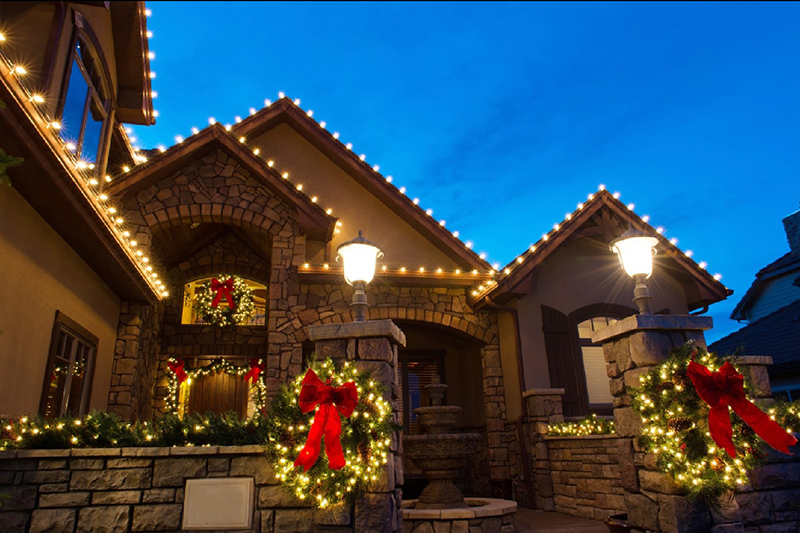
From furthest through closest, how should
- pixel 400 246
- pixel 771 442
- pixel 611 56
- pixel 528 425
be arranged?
pixel 611 56 < pixel 400 246 < pixel 528 425 < pixel 771 442

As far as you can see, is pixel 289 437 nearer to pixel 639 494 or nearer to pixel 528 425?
pixel 639 494

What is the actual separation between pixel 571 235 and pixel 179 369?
851 centimetres

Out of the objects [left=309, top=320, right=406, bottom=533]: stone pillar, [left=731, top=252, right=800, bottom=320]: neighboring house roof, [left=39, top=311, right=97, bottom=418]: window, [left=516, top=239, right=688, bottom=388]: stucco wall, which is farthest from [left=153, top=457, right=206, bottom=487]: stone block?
[left=731, top=252, right=800, bottom=320]: neighboring house roof

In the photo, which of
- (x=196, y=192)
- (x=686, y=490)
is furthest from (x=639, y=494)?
(x=196, y=192)

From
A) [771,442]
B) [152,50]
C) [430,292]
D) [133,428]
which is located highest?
[152,50]

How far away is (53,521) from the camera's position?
4480mm

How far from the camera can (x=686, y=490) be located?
476 centimetres

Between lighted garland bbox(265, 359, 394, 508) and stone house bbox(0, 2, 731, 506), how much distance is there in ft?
10.3

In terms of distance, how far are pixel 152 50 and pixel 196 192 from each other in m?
2.71

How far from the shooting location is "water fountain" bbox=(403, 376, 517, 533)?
6438mm

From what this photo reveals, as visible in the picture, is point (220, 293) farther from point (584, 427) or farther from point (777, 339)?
point (777, 339)

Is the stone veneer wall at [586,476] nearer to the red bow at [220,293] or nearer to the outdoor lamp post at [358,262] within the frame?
the outdoor lamp post at [358,262]

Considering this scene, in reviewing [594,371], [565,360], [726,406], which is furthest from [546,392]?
[726,406]

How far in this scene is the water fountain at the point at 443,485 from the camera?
6438 millimetres
